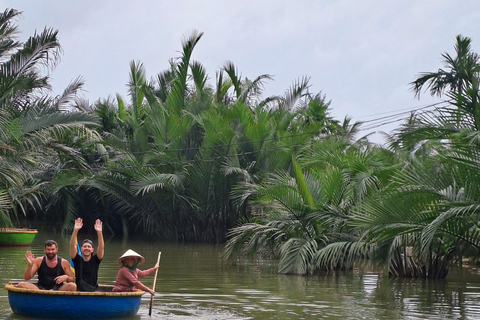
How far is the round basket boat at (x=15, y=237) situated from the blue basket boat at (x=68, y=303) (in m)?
15.2

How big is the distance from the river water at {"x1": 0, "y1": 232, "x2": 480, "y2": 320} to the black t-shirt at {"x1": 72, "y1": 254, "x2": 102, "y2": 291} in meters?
0.84

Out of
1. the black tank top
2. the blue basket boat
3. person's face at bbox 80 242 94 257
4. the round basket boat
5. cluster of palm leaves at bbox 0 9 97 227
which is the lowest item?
the blue basket boat

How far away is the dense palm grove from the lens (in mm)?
13953

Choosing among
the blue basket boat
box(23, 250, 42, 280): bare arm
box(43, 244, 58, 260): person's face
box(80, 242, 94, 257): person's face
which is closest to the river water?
the blue basket boat

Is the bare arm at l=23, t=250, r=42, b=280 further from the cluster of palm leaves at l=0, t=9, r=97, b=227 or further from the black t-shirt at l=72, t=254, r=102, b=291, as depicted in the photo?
the cluster of palm leaves at l=0, t=9, r=97, b=227

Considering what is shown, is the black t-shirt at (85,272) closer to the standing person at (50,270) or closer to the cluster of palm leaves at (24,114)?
the standing person at (50,270)

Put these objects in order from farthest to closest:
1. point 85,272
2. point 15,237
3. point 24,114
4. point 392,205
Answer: point 15,237 < point 24,114 < point 392,205 < point 85,272

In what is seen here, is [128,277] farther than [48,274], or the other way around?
[128,277]

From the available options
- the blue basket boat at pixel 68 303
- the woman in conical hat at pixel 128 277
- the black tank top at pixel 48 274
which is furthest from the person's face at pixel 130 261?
the black tank top at pixel 48 274

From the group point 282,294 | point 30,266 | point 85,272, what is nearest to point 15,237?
point 282,294

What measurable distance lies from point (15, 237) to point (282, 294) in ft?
46.7

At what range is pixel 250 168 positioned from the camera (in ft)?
98.6

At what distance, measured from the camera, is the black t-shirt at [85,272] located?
11.9 meters

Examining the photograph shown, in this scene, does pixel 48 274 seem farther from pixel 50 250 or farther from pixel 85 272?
pixel 85 272
